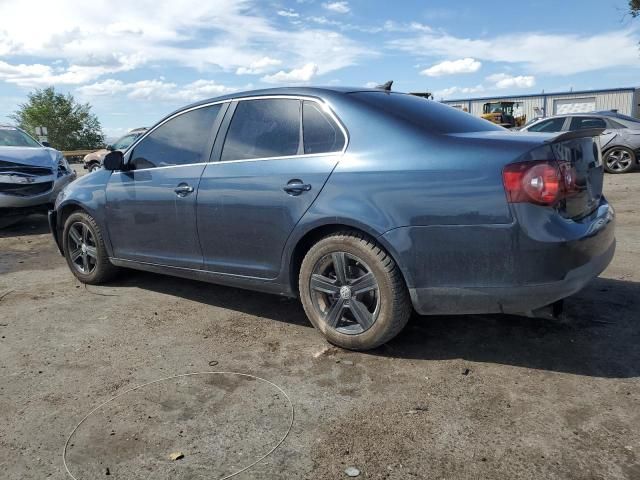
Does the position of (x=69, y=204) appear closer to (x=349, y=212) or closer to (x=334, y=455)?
(x=349, y=212)

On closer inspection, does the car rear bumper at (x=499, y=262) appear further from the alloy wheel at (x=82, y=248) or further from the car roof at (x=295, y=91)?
the alloy wheel at (x=82, y=248)

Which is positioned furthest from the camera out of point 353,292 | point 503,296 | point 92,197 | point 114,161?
point 92,197

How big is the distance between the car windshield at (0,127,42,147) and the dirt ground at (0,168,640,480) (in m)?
5.82

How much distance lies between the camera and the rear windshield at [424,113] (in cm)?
340

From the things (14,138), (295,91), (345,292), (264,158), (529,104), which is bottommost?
(345,292)

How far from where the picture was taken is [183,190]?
416cm

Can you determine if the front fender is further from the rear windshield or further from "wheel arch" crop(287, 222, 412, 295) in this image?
the rear windshield

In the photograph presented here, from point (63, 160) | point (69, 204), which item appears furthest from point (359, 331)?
point (63, 160)

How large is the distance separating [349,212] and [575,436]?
166 cm

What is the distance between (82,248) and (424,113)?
355 cm

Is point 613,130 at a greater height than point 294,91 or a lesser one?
lesser

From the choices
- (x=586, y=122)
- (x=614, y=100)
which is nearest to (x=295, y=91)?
(x=586, y=122)

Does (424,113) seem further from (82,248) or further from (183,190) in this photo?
(82,248)

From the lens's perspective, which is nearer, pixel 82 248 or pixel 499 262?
pixel 499 262
